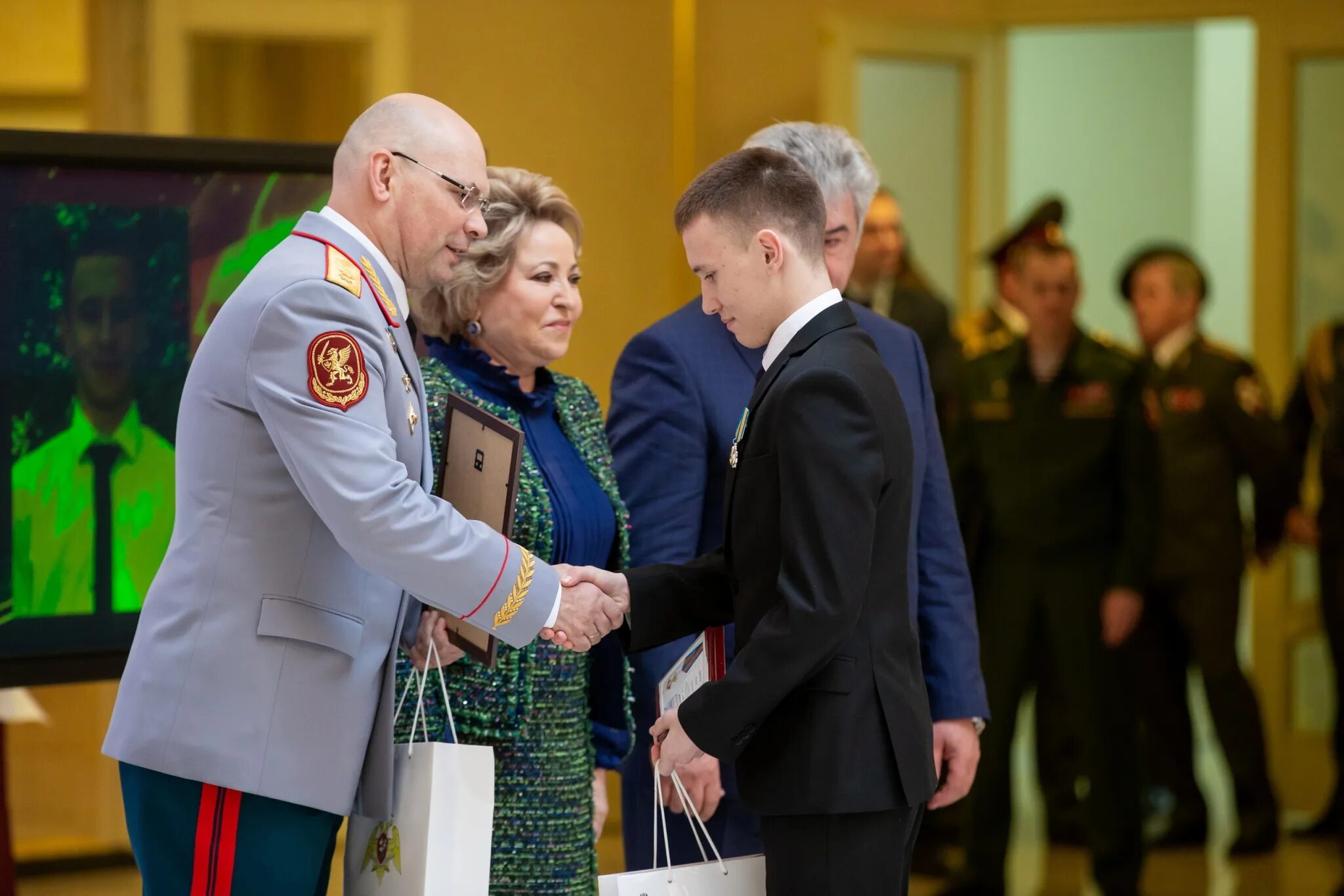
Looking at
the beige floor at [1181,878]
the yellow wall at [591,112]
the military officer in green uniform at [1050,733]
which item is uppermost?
the yellow wall at [591,112]

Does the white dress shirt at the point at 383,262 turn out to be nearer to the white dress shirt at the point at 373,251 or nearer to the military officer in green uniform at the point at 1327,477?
the white dress shirt at the point at 373,251

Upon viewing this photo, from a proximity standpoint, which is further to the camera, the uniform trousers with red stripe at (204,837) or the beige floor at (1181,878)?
the beige floor at (1181,878)

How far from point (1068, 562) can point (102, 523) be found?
2779 millimetres

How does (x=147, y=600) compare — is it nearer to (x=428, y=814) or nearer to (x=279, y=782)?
(x=279, y=782)

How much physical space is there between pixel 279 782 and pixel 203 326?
1.22 meters

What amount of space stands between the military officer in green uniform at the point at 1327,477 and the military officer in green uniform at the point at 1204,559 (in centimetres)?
12

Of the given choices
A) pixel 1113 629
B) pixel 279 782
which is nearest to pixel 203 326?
pixel 279 782

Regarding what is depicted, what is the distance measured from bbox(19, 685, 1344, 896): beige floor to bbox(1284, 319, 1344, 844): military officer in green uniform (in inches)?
9.5

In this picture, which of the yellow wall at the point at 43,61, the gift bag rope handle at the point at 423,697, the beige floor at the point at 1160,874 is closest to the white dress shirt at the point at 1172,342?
the beige floor at the point at 1160,874

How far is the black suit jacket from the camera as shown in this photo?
1.80m

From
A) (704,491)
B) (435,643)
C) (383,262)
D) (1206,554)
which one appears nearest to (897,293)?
(1206,554)

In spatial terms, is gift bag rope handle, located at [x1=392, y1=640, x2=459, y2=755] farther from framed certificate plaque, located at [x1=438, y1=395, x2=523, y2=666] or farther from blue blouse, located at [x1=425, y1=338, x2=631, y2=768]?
blue blouse, located at [x1=425, y1=338, x2=631, y2=768]

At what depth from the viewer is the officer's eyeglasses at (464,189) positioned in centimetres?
200

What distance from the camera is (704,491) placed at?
8.07ft
